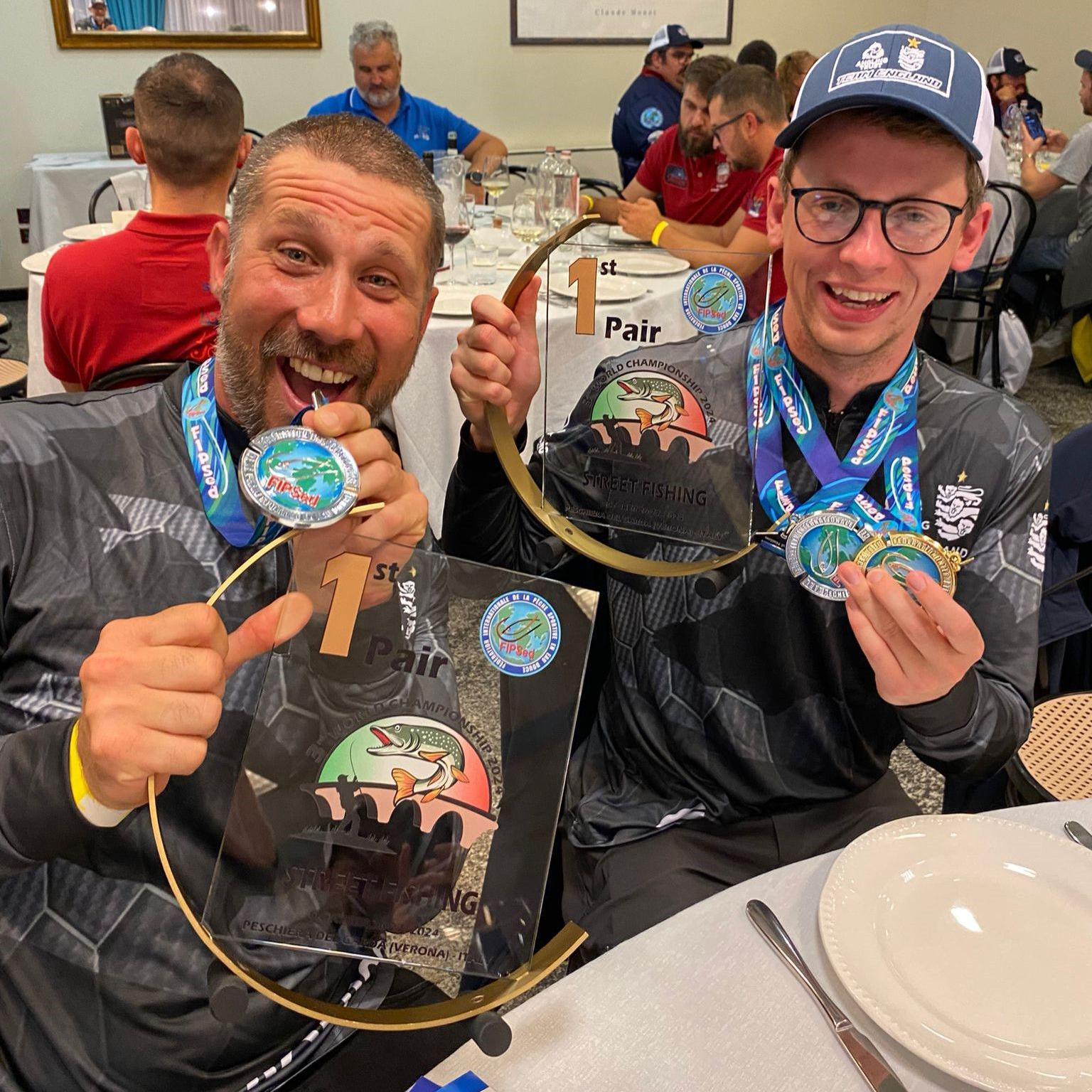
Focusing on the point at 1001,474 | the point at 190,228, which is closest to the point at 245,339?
the point at 1001,474

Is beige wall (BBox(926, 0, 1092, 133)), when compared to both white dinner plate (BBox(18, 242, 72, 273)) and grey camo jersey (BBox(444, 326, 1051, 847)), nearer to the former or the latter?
white dinner plate (BBox(18, 242, 72, 273))

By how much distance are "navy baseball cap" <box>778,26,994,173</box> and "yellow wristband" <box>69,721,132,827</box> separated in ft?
3.22

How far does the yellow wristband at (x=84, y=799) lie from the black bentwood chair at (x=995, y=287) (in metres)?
4.27

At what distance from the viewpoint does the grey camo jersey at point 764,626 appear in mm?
1178

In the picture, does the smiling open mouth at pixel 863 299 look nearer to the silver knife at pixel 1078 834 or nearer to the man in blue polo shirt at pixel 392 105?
the silver knife at pixel 1078 834

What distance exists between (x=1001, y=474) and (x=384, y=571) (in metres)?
0.83

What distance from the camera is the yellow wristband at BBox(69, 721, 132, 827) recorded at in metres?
0.76

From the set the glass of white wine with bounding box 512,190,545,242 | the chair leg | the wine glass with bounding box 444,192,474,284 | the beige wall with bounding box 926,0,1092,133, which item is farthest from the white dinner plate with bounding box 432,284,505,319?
the beige wall with bounding box 926,0,1092,133

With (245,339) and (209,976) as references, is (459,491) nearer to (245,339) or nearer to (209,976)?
(245,339)

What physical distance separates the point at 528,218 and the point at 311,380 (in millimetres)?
2243

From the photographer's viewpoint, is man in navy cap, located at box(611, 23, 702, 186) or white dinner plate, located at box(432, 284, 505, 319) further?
man in navy cap, located at box(611, 23, 702, 186)

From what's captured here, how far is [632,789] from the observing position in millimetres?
1322

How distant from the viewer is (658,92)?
579 cm

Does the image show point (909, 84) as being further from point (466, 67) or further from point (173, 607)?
point (466, 67)
